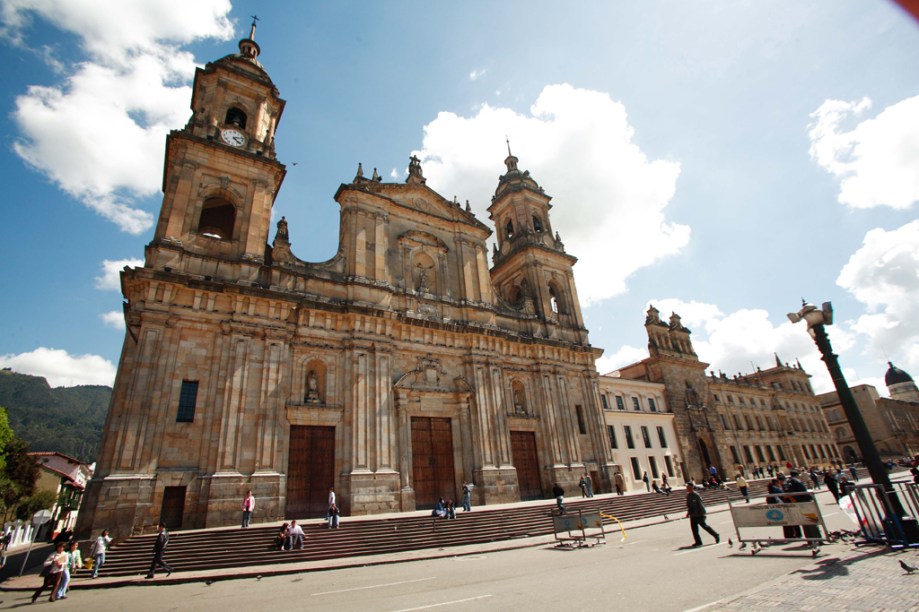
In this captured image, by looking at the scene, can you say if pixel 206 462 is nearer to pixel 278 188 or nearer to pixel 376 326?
pixel 376 326

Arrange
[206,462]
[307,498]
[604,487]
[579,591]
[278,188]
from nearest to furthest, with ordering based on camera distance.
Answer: [579,591] → [206,462] → [307,498] → [278,188] → [604,487]

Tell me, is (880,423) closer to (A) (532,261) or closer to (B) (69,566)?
(A) (532,261)

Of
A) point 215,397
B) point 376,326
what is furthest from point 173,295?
point 376,326

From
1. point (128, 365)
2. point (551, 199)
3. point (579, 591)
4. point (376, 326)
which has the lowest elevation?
point (579, 591)

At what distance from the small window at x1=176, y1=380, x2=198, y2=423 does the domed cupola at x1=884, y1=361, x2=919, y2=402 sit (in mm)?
114398

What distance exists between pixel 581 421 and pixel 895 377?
9834 centimetres

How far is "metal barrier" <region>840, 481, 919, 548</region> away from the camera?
853cm

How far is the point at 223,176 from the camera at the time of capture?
928 inches

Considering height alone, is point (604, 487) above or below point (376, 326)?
below

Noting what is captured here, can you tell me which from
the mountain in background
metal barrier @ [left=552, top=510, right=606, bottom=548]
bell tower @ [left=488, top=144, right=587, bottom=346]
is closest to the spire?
bell tower @ [left=488, top=144, right=587, bottom=346]

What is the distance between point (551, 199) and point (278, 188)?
22.5 m

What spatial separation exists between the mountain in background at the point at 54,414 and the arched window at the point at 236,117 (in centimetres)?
11276

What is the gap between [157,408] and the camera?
18.0 meters

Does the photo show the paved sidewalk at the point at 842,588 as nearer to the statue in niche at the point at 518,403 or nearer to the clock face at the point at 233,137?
the statue in niche at the point at 518,403
